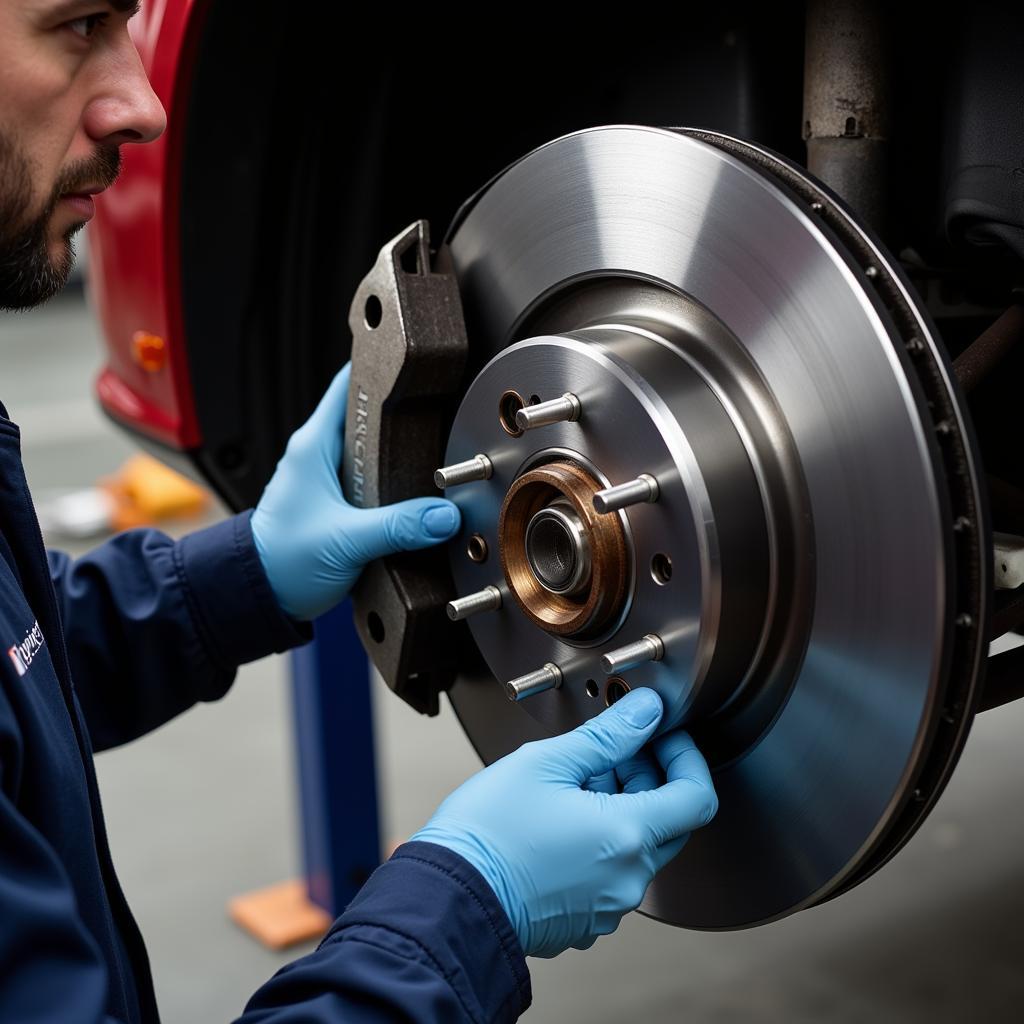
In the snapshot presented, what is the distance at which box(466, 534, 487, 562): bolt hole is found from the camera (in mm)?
814

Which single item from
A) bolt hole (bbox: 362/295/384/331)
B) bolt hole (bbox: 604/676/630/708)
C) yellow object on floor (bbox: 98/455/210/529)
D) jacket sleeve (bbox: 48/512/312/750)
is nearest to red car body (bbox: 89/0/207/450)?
jacket sleeve (bbox: 48/512/312/750)

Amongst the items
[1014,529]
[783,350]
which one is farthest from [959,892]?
[783,350]

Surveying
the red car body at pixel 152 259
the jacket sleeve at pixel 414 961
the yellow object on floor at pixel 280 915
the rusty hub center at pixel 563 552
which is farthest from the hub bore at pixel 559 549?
the yellow object on floor at pixel 280 915

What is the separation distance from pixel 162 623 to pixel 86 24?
1.58ft

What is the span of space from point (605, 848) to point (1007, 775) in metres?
1.37

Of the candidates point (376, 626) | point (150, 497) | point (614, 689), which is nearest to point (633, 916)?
point (376, 626)

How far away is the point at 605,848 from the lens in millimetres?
686

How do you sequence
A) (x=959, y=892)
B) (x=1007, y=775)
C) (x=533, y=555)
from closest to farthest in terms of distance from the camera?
(x=533, y=555) < (x=959, y=892) < (x=1007, y=775)

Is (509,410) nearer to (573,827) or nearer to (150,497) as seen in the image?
(573,827)

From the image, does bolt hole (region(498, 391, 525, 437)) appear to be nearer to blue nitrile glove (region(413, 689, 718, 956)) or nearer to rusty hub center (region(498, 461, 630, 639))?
rusty hub center (region(498, 461, 630, 639))

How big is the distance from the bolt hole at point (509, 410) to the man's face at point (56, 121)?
0.81ft

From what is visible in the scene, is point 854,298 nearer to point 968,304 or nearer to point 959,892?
point 968,304

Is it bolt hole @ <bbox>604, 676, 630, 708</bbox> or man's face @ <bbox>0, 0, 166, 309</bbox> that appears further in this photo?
bolt hole @ <bbox>604, 676, 630, 708</bbox>

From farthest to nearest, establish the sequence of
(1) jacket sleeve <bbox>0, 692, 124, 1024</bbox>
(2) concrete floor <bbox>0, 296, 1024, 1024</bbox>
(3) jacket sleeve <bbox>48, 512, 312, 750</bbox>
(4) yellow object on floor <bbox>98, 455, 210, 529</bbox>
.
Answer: (4) yellow object on floor <bbox>98, 455, 210, 529</bbox>
(2) concrete floor <bbox>0, 296, 1024, 1024</bbox>
(3) jacket sleeve <bbox>48, 512, 312, 750</bbox>
(1) jacket sleeve <bbox>0, 692, 124, 1024</bbox>
